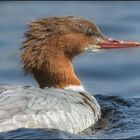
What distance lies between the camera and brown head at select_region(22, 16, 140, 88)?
10070 millimetres

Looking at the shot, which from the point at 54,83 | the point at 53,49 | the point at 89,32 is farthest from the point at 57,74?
the point at 89,32

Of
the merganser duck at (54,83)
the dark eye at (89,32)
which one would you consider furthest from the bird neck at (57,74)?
the dark eye at (89,32)

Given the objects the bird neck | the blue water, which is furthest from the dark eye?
the blue water

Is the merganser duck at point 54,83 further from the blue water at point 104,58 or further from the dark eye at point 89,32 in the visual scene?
the blue water at point 104,58

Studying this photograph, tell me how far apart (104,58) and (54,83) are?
400 cm

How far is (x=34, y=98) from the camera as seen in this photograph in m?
8.98

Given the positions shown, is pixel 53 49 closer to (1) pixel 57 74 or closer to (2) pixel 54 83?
(1) pixel 57 74

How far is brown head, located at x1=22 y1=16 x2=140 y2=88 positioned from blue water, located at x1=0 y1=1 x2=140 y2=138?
0.85m

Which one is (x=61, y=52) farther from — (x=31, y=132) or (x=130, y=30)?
(x=130, y=30)

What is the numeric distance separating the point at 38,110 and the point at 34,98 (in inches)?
9.8

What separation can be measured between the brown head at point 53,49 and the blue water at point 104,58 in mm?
849

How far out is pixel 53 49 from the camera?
10180 millimetres

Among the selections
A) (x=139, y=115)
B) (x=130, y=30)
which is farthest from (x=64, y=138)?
(x=130, y=30)

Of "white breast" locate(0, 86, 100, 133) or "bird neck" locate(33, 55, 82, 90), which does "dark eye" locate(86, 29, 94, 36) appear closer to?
"bird neck" locate(33, 55, 82, 90)
